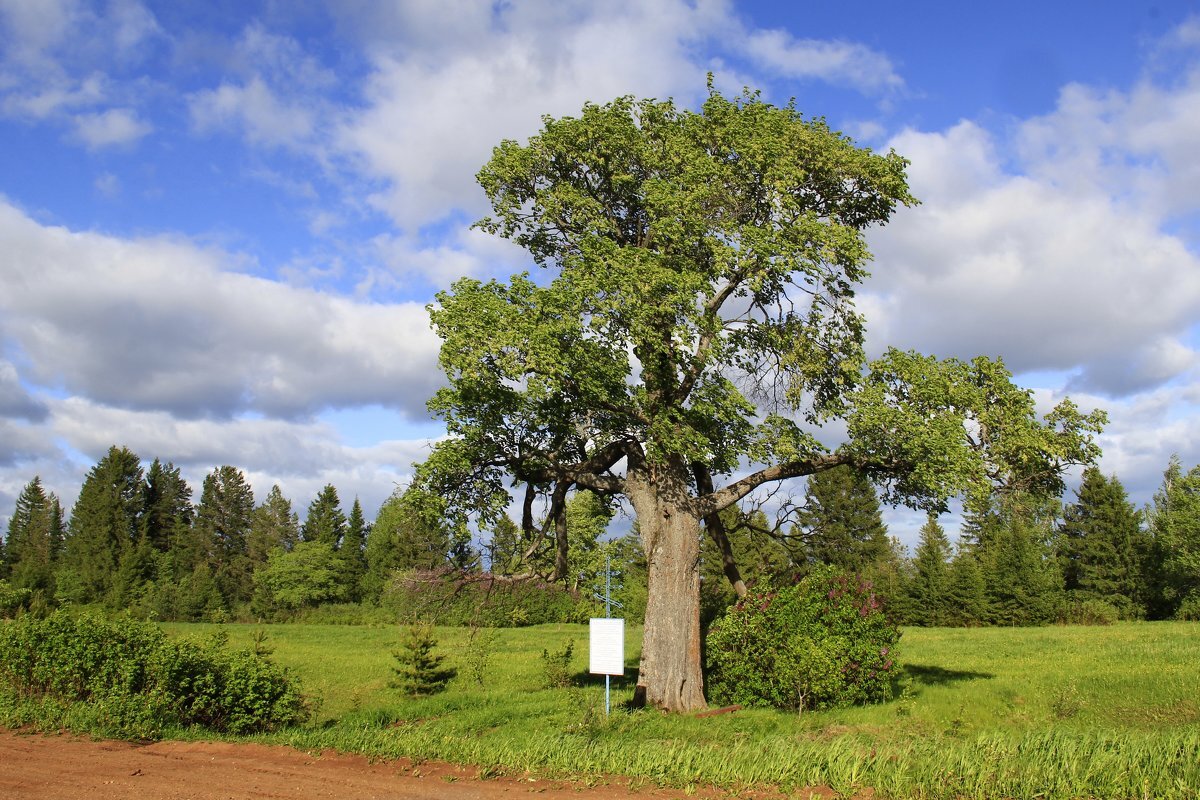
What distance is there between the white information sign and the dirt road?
4.14 m

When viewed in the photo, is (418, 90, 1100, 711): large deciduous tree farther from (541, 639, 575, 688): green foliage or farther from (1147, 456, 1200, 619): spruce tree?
(1147, 456, 1200, 619): spruce tree

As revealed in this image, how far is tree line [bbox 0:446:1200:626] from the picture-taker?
48531 mm

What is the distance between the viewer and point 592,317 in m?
14.3

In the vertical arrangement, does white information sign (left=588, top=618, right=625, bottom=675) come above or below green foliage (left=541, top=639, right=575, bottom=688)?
above

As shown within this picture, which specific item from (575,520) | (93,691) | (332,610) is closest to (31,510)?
(332,610)

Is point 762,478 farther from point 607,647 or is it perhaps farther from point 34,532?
point 34,532

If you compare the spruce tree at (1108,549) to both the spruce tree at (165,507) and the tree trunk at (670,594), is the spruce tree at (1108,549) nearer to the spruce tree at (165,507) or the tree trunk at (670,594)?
the tree trunk at (670,594)

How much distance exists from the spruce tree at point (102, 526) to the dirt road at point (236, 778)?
60225mm

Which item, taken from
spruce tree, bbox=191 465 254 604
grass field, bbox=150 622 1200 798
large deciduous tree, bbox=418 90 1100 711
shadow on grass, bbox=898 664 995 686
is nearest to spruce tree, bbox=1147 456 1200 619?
grass field, bbox=150 622 1200 798

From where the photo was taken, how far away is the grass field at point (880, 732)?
8.41 meters

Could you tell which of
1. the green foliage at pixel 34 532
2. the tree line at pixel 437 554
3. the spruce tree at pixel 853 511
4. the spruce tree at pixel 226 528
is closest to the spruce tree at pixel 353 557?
the tree line at pixel 437 554

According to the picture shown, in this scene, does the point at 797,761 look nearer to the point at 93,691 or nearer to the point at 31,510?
the point at 93,691

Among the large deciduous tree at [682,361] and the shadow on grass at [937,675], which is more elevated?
the large deciduous tree at [682,361]

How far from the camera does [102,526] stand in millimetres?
70562
